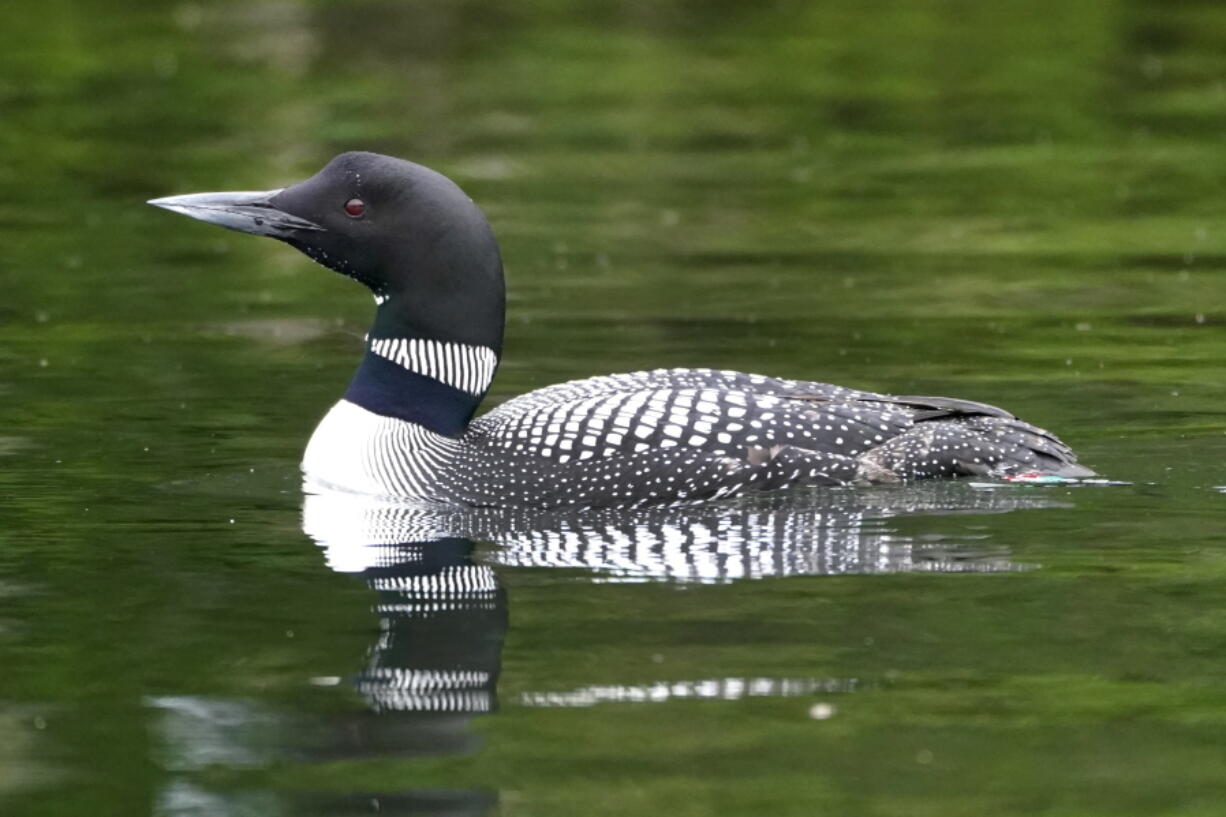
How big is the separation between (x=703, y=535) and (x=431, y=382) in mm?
988

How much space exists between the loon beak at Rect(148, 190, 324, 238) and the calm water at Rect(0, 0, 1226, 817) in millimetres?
768

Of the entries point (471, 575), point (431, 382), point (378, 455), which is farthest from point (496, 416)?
point (471, 575)

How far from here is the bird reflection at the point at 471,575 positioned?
4164mm

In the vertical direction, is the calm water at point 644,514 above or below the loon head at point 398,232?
below

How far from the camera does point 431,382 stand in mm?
6387

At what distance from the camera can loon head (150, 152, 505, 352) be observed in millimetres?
6273

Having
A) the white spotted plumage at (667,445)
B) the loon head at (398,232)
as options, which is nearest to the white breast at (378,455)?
the white spotted plumage at (667,445)

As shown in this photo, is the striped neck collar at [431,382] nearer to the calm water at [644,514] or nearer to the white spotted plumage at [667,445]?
the white spotted plumage at [667,445]

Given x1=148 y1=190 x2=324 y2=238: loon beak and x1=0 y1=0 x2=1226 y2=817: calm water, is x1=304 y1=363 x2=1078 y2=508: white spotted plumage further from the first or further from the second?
x1=148 y1=190 x2=324 y2=238: loon beak

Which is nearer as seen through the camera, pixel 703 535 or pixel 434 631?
pixel 434 631

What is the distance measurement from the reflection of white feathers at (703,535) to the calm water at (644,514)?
2 cm

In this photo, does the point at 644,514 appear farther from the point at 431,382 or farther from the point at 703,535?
the point at 431,382

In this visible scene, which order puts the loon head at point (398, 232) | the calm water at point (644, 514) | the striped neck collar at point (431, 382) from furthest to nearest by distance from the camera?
1. the striped neck collar at point (431, 382)
2. the loon head at point (398, 232)
3. the calm water at point (644, 514)

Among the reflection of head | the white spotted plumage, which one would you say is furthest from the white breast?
the reflection of head
